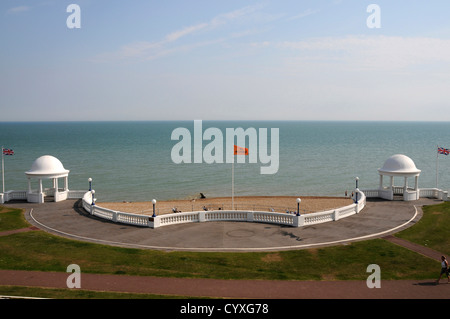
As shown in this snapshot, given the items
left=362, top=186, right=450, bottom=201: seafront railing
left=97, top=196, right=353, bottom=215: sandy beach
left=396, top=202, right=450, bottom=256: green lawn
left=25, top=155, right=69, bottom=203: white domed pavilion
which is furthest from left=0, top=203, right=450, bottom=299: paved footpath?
left=97, top=196, right=353, bottom=215: sandy beach

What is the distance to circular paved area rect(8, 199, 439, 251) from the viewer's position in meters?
23.9

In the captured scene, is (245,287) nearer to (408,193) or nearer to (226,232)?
(226,232)

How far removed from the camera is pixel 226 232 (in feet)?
87.3

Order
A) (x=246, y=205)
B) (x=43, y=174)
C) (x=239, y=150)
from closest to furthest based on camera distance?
(x=239, y=150) < (x=43, y=174) < (x=246, y=205)

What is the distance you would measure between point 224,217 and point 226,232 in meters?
3.24

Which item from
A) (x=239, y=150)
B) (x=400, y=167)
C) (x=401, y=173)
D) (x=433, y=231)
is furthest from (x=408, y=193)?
(x=239, y=150)

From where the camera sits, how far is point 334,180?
67.9m

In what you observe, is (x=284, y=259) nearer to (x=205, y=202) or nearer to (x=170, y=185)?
(x=205, y=202)

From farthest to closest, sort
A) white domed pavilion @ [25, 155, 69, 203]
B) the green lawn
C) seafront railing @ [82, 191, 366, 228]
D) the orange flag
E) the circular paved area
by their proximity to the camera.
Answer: white domed pavilion @ [25, 155, 69, 203] < the orange flag < seafront railing @ [82, 191, 366, 228] < the circular paved area < the green lawn

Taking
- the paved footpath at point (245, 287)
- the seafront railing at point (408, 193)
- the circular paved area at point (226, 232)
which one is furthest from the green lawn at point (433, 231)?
the paved footpath at point (245, 287)

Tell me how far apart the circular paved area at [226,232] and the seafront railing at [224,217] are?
20.9 inches

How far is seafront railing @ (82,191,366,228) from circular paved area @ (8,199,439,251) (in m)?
0.53

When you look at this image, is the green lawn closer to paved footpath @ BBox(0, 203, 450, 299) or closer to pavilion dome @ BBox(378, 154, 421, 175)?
paved footpath @ BBox(0, 203, 450, 299)
